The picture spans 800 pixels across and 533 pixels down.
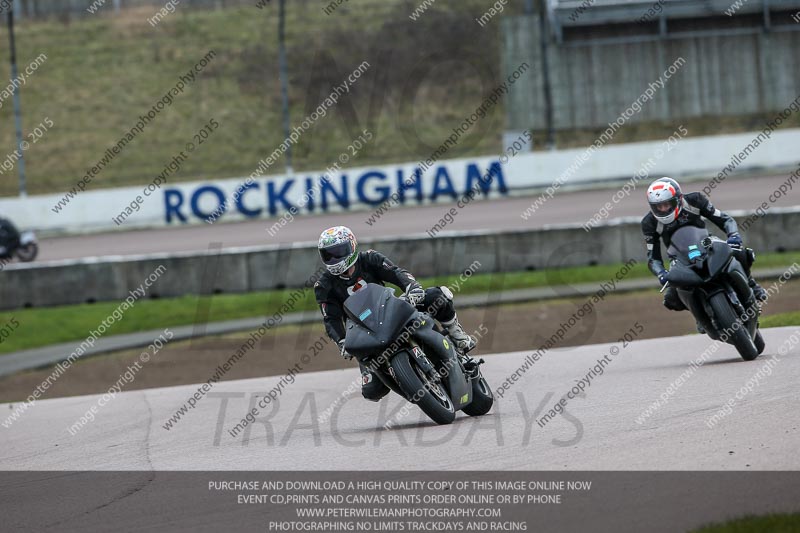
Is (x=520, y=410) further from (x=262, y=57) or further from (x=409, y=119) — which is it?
(x=262, y=57)

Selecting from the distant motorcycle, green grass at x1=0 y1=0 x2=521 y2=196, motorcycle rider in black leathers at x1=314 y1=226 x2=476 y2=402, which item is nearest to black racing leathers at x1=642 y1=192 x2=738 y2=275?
motorcycle rider in black leathers at x1=314 y1=226 x2=476 y2=402

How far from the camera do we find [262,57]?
152 ft

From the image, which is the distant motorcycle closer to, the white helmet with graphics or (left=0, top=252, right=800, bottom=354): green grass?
(left=0, top=252, right=800, bottom=354): green grass

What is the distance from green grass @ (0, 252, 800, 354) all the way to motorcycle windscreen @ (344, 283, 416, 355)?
42.8ft

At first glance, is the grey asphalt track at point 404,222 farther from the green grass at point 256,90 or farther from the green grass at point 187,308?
the green grass at point 256,90

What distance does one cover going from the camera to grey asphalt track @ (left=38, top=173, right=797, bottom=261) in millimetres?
28406

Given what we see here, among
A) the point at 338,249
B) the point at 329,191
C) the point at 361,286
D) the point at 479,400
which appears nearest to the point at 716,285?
Result: the point at 479,400

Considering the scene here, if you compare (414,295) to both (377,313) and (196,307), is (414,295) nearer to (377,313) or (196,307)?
(377,313)

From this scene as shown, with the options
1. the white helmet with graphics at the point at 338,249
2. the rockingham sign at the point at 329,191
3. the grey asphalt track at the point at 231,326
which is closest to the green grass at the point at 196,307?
the grey asphalt track at the point at 231,326

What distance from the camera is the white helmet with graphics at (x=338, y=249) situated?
9352 mm

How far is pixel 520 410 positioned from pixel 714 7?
33.5 m

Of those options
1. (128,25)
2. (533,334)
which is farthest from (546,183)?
(128,25)

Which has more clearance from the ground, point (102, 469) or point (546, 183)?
point (102, 469)
